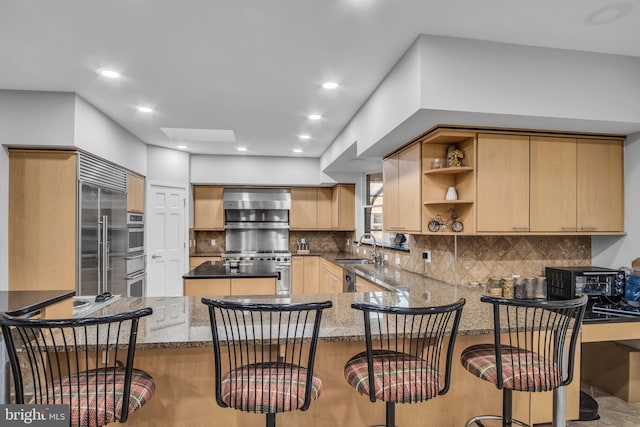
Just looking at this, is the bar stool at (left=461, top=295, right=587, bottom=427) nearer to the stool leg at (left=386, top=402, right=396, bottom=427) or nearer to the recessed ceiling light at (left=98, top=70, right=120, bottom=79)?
the stool leg at (left=386, top=402, right=396, bottom=427)

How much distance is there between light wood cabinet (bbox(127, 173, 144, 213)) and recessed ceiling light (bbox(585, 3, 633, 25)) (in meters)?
4.73

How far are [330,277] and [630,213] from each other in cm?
347

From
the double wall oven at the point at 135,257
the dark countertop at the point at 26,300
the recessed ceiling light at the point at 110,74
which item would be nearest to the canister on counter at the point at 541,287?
the dark countertop at the point at 26,300

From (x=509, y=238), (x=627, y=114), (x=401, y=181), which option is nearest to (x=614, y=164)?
(x=627, y=114)

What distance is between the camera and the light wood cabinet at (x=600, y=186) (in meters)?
2.75

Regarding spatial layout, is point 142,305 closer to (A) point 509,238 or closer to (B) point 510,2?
(B) point 510,2

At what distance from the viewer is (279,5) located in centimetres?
189

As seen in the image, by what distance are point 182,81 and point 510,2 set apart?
234cm

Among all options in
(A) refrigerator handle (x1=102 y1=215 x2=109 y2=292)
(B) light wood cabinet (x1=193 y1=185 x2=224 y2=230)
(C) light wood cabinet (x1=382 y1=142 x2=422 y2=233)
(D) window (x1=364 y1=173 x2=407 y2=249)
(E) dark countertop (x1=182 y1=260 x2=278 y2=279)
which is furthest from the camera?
(B) light wood cabinet (x1=193 y1=185 x2=224 y2=230)

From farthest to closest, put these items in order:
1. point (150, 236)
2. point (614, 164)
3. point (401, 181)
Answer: point (150, 236)
point (401, 181)
point (614, 164)

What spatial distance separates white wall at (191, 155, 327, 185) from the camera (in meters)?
5.89

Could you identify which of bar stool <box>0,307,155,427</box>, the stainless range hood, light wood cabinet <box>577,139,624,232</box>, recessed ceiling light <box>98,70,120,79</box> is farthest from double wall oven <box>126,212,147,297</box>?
light wood cabinet <box>577,139,624,232</box>

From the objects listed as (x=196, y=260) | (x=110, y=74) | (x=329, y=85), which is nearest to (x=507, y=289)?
(x=329, y=85)

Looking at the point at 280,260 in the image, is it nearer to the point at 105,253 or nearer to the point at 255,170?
the point at 255,170
